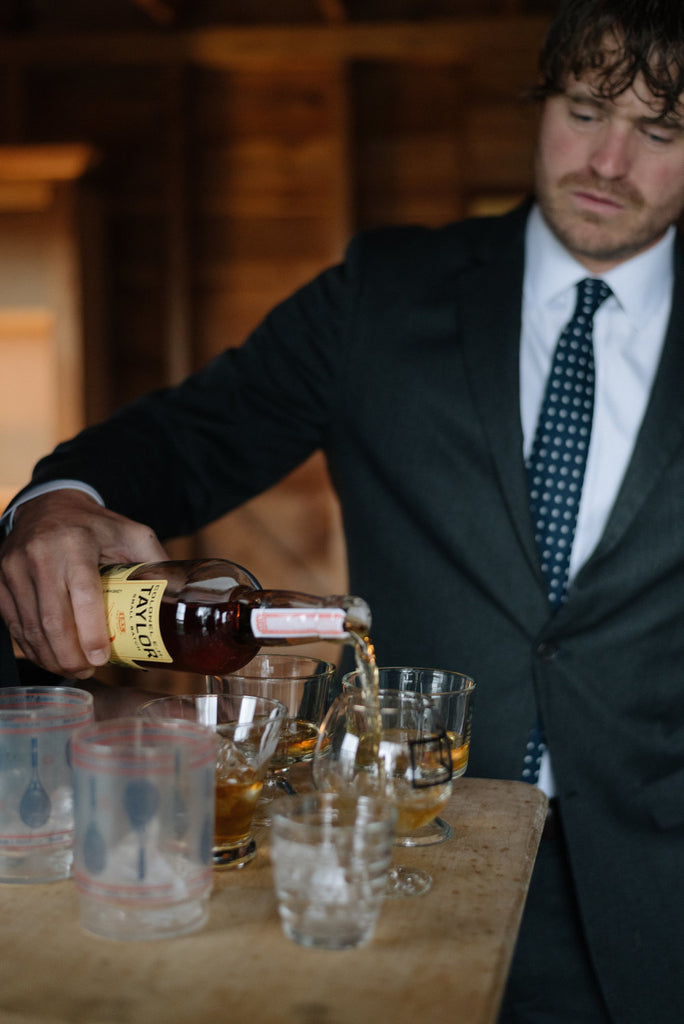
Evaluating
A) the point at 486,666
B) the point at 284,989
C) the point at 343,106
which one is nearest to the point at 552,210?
the point at 486,666

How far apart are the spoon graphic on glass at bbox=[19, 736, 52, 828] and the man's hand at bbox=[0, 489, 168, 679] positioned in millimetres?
153

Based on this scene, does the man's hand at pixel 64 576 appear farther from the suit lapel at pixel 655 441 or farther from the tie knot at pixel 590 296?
the tie knot at pixel 590 296

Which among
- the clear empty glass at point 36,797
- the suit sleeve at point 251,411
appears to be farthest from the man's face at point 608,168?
the clear empty glass at point 36,797

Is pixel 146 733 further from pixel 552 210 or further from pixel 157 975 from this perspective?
pixel 552 210

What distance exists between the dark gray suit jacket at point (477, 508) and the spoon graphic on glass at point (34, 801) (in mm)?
514

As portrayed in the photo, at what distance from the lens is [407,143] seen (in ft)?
13.8

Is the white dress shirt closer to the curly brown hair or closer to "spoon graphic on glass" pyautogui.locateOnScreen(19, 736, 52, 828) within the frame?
the curly brown hair

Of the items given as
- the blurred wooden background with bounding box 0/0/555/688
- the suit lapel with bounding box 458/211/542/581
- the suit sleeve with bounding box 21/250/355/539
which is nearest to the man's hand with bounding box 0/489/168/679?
the suit sleeve with bounding box 21/250/355/539

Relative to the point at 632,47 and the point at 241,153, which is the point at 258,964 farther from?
the point at 241,153

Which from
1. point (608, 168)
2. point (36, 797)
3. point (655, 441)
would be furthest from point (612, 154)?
point (36, 797)

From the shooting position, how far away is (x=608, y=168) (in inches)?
60.8

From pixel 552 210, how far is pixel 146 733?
1.11 m

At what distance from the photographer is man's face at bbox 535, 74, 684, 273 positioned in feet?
5.07

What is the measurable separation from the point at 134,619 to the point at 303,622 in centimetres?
19
